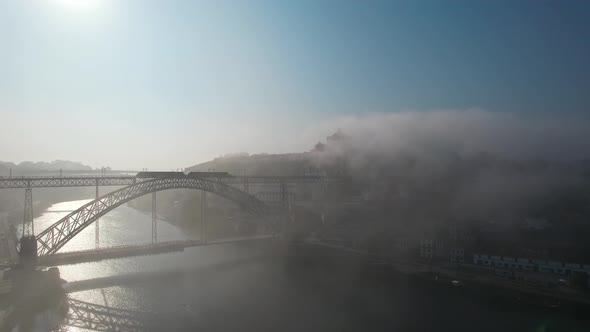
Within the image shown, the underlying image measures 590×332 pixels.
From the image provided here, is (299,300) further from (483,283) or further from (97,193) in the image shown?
(97,193)

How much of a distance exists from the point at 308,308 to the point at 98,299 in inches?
215

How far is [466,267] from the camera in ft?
42.0

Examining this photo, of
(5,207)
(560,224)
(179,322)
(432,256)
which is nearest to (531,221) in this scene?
(560,224)

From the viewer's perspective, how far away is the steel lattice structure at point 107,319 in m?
8.24

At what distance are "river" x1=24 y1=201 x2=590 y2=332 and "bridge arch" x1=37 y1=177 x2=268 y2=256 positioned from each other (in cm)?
121

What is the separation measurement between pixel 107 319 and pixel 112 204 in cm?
515

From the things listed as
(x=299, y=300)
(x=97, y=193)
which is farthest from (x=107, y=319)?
(x=97, y=193)

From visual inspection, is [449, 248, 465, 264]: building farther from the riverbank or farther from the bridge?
the bridge

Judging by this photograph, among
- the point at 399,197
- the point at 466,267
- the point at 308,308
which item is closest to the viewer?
the point at 308,308

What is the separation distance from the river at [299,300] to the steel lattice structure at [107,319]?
28 centimetres

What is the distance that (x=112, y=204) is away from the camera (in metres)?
12.8

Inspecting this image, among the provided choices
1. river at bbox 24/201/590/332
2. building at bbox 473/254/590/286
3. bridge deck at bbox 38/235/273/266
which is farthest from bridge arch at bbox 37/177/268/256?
building at bbox 473/254/590/286

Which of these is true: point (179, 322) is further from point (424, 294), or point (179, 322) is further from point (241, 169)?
point (241, 169)

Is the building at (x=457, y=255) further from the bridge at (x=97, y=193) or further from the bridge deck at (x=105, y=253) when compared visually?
the bridge deck at (x=105, y=253)
